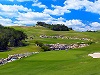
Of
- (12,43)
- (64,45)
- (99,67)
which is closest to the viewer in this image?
(99,67)

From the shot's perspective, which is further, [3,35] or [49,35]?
[49,35]

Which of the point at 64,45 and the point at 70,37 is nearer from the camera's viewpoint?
the point at 64,45

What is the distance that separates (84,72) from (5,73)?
13147mm

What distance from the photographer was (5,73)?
43.3m

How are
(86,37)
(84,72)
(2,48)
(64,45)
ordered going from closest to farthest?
(84,72) < (2,48) < (64,45) < (86,37)

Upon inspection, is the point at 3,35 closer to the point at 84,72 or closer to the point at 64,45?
the point at 64,45

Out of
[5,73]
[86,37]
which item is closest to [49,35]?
[86,37]

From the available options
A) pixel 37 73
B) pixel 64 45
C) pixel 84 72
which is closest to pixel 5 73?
pixel 37 73

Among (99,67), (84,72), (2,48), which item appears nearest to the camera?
(84,72)

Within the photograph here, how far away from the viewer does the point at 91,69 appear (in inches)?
1506

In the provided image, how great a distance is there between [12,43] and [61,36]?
79417 mm

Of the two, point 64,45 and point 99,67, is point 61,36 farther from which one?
point 99,67

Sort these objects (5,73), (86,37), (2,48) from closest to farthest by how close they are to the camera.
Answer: (5,73)
(2,48)
(86,37)

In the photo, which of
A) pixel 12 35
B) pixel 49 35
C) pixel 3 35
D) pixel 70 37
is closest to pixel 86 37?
pixel 70 37
